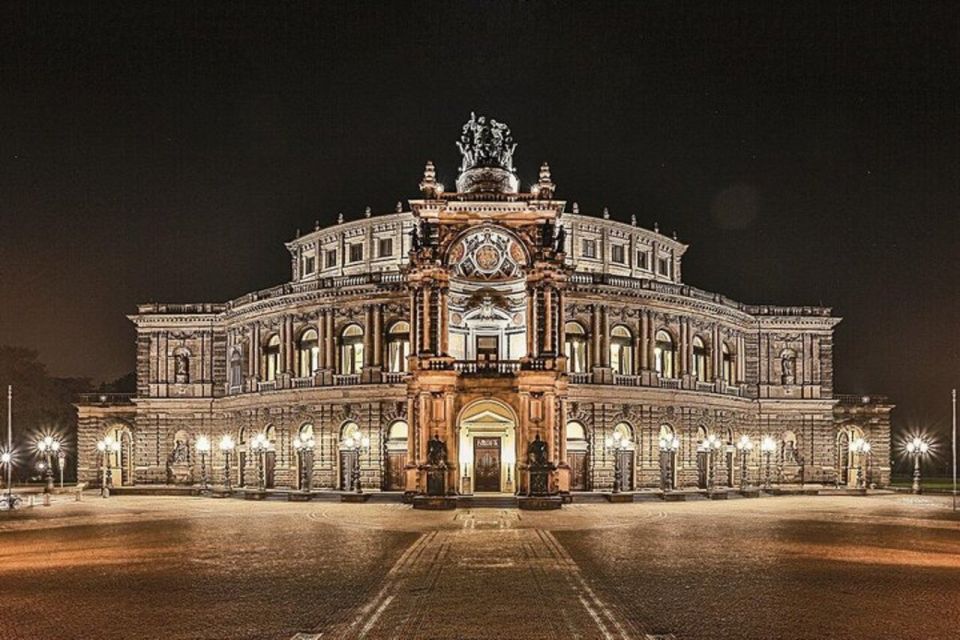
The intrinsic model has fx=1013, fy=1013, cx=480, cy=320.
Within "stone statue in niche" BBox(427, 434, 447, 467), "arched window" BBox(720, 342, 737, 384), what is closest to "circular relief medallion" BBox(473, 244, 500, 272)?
"stone statue in niche" BBox(427, 434, 447, 467)

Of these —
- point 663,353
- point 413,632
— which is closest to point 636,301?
point 663,353

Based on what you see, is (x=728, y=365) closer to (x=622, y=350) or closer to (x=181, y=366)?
(x=622, y=350)

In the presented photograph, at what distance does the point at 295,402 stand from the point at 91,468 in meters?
23.1

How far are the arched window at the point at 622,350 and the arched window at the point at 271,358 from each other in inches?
997

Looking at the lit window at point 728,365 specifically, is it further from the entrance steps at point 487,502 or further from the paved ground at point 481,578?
the paved ground at point 481,578

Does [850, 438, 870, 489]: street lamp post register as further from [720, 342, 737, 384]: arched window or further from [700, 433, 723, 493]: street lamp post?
[700, 433, 723, 493]: street lamp post

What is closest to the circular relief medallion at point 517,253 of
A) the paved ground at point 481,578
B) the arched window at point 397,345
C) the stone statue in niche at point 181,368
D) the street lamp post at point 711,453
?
the arched window at point 397,345

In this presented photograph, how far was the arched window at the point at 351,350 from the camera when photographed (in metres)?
72.3

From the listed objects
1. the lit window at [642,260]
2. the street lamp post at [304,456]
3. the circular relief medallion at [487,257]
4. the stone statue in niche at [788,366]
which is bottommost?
the street lamp post at [304,456]

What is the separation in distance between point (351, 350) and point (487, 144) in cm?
1776

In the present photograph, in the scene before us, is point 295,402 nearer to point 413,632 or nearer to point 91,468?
point 91,468

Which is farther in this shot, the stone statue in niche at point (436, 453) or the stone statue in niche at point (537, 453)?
the stone statue in niche at point (436, 453)

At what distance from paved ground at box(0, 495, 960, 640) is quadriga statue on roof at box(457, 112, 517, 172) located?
92.3ft

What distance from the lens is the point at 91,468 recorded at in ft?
279
